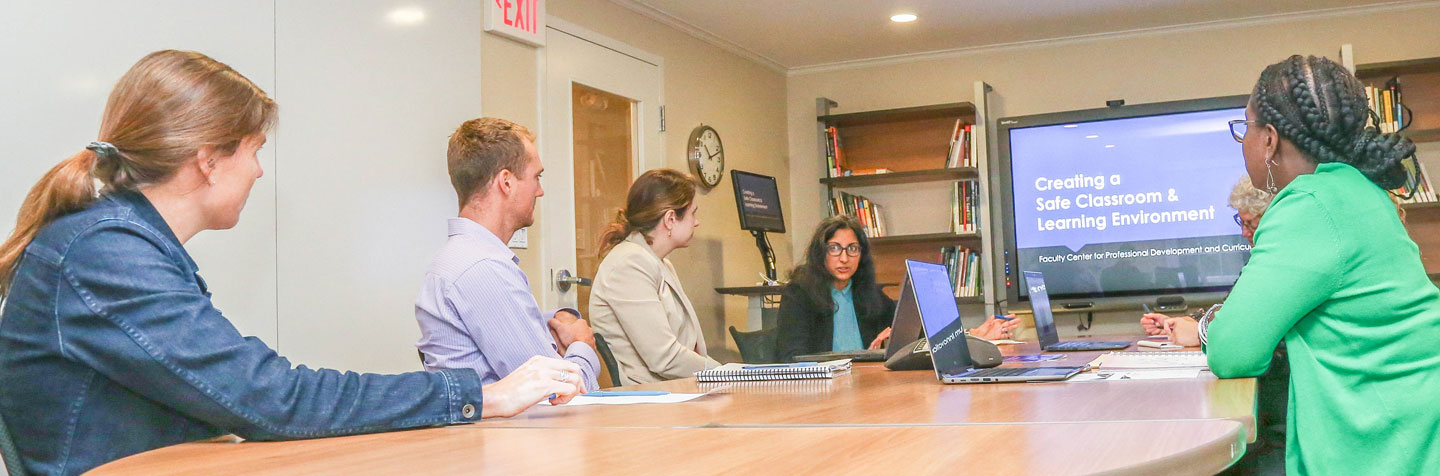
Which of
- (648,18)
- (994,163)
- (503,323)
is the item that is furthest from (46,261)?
(994,163)

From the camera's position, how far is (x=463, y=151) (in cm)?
241

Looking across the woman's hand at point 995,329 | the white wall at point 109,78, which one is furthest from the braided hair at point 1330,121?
the white wall at point 109,78

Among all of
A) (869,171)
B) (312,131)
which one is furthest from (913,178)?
(312,131)

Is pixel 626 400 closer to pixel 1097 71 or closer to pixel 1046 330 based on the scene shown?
pixel 1046 330

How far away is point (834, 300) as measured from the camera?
13.9 ft

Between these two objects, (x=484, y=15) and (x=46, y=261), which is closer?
(x=46, y=261)

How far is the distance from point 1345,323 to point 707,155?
412cm

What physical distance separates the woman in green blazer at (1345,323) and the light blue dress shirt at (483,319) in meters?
A: 1.19

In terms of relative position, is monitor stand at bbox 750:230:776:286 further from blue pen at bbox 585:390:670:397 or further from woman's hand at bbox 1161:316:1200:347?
blue pen at bbox 585:390:670:397

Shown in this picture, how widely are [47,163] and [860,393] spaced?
5.90 ft

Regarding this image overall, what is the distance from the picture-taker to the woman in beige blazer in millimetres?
3197

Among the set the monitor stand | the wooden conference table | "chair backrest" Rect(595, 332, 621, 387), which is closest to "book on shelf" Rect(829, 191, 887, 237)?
the monitor stand

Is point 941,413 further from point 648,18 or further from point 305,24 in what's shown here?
point 648,18

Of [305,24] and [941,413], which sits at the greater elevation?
[305,24]
